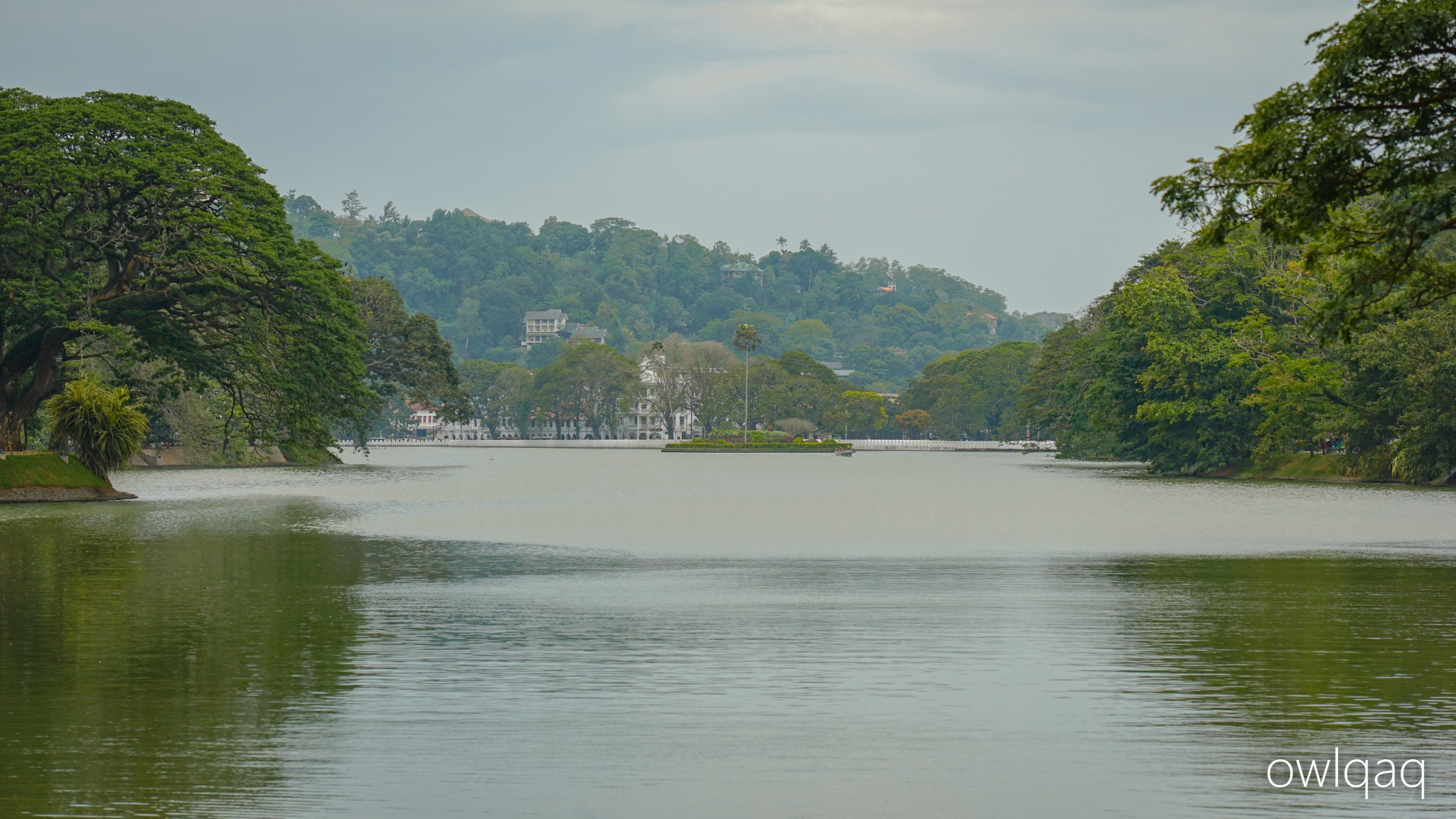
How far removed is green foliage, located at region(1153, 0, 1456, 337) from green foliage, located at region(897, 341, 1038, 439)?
146 meters

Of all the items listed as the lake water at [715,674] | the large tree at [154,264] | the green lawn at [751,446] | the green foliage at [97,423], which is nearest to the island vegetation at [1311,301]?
the lake water at [715,674]

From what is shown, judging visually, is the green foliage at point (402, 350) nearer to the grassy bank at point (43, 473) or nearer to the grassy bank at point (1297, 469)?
the grassy bank at point (43, 473)

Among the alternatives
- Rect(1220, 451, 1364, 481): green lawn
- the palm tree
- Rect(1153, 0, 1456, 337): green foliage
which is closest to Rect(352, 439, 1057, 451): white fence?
the palm tree

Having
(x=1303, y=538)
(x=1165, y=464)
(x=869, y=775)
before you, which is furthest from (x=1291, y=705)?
(x=1165, y=464)

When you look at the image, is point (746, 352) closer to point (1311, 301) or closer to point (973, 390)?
point (973, 390)

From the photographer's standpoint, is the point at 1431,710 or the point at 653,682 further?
the point at 653,682

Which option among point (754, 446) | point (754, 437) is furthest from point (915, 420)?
point (754, 446)

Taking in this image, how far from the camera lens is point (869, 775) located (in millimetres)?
9531

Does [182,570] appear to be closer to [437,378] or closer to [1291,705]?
[1291,705]

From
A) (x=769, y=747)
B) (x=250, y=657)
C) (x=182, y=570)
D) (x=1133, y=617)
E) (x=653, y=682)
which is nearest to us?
(x=769, y=747)

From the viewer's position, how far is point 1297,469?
6650 cm

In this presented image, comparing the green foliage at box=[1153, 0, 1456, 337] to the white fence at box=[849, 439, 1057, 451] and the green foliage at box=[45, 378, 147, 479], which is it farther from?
the white fence at box=[849, 439, 1057, 451]

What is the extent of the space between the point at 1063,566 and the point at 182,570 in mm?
14388

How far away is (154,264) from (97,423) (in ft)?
17.1
